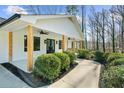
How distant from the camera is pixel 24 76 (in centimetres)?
974

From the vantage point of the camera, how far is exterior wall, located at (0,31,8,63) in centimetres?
1297

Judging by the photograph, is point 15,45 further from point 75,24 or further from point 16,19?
point 75,24

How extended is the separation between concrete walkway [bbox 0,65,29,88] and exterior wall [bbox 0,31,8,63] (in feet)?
7.22

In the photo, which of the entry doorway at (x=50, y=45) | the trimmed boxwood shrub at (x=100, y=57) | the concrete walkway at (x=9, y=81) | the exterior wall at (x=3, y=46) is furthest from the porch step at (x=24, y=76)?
the trimmed boxwood shrub at (x=100, y=57)

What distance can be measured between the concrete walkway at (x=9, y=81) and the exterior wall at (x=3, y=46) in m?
2.20

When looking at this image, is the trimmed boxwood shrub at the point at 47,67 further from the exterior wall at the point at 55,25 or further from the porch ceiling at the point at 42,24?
the exterior wall at the point at 55,25

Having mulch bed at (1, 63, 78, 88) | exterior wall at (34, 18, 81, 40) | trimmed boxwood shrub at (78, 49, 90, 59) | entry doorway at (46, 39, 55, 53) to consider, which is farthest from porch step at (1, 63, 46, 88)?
trimmed boxwood shrub at (78, 49, 90, 59)

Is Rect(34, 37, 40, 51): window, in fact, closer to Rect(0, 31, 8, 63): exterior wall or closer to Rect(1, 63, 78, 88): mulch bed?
Rect(0, 31, 8, 63): exterior wall

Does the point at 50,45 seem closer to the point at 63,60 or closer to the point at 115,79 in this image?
the point at 63,60

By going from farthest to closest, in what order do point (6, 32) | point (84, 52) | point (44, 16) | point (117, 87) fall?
point (84, 52), point (6, 32), point (44, 16), point (117, 87)

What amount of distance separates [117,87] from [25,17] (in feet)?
17.0

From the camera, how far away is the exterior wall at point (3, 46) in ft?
42.5

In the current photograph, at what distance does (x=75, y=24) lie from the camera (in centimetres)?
2106
